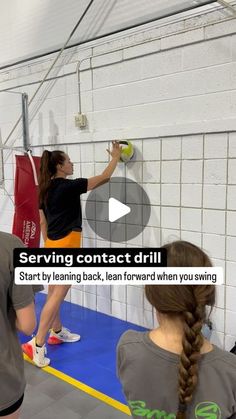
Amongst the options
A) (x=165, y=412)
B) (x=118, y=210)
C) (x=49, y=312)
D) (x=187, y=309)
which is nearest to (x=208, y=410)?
(x=165, y=412)

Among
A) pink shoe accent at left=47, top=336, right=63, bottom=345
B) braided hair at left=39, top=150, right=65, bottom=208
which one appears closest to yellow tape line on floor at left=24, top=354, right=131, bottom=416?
pink shoe accent at left=47, top=336, right=63, bottom=345

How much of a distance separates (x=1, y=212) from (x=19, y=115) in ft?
3.45

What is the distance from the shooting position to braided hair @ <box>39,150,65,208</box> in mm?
2434

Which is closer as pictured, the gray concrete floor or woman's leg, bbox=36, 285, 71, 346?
the gray concrete floor

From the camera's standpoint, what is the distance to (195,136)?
2359 millimetres

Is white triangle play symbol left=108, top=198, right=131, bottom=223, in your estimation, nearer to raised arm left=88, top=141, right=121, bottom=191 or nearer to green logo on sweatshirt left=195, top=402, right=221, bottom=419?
raised arm left=88, top=141, right=121, bottom=191

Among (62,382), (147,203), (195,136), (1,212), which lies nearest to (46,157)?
(147,203)

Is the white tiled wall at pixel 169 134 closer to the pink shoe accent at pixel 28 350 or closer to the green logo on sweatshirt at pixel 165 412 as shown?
the pink shoe accent at pixel 28 350

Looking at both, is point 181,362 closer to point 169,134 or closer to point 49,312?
point 49,312

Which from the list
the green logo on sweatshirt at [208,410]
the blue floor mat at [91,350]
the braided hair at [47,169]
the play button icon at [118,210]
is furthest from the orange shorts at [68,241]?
the green logo on sweatshirt at [208,410]

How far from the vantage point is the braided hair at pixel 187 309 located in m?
0.81

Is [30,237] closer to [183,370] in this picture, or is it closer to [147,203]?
[147,203]

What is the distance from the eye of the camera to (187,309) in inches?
33.4
